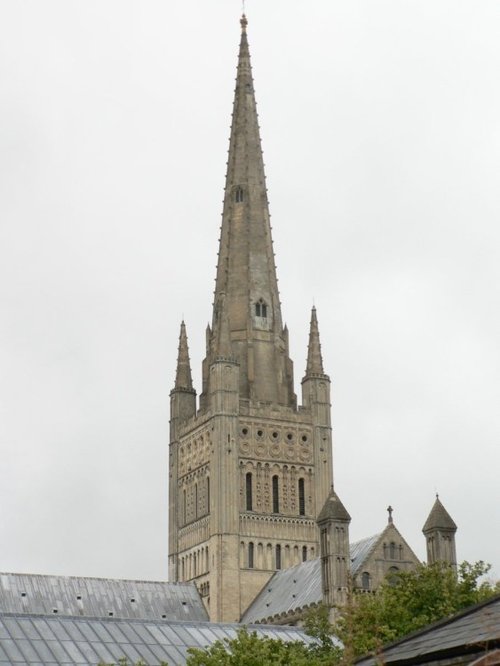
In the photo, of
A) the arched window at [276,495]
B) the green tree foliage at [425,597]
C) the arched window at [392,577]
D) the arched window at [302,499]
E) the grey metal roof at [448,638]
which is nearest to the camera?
the grey metal roof at [448,638]

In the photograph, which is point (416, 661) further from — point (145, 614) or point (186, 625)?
point (145, 614)

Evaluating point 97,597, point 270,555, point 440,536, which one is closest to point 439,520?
point 440,536

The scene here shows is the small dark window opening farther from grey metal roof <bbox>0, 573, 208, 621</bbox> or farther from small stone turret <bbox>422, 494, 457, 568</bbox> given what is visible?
small stone turret <bbox>422, 494, 457, 568</bbox>

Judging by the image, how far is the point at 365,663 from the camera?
22.3 meters

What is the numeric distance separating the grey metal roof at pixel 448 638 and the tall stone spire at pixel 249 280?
243 ft

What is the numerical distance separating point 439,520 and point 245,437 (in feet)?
73.2

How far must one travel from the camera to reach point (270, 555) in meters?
92.9

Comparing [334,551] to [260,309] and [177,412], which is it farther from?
[260,309]

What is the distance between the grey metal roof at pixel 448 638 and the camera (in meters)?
19.0

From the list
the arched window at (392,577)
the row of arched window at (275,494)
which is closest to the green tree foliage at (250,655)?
the arched window at (392,577)

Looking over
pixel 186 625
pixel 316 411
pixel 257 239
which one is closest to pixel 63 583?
pixel 316 411

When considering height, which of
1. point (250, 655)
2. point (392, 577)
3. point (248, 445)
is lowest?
point (250, 655)

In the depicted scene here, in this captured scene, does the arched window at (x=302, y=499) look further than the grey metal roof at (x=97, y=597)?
Yes

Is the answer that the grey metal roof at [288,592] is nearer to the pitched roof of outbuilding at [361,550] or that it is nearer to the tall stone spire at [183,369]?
the pitched roof of outbuilding at [361,550]
